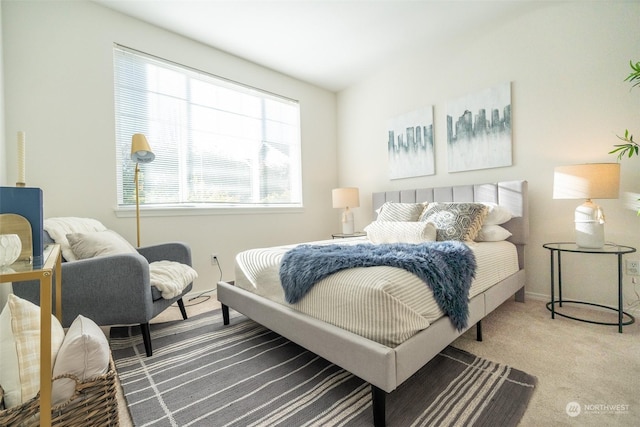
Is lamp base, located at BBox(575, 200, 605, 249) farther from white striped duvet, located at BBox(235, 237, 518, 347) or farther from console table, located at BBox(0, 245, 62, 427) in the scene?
console table, located at BBox(0, 245, 62, 427)

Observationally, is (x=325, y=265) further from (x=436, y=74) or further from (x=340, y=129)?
(x=340, y=129)

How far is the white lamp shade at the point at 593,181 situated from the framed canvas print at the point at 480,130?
0.72 metres

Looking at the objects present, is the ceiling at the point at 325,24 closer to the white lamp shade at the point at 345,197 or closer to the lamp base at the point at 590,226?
the white lamp shade at the point at 345,197

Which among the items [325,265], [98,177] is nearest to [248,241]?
[98,177]

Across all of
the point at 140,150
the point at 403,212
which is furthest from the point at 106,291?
the point at 403,212

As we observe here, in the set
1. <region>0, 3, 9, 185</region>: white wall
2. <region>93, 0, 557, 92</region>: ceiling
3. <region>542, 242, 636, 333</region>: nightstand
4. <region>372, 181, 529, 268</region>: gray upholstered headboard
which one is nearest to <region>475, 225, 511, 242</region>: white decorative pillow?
<region>372, 181, 529, 268</region>: gray upholstered headboard

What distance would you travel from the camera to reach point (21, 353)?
0.88 metres

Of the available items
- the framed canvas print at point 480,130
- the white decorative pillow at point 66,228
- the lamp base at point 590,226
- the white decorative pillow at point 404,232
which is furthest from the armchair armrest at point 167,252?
the lamp base at point 590,226

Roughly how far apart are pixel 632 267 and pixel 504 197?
1.00 metres

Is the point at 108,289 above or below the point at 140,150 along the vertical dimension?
below

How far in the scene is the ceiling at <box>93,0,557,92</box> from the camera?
2.46 metres

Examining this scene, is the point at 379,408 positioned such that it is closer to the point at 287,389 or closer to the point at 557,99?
the point at 287,389

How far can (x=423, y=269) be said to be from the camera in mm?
1346

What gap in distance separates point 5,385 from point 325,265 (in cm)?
118
